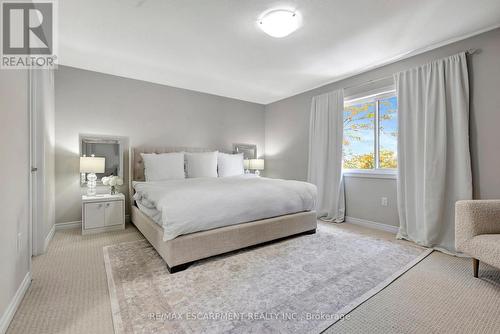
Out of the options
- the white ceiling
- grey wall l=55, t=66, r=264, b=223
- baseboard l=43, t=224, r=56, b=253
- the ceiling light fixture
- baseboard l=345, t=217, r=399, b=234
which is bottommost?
baseboard l=345, t=217, r=399, b=234

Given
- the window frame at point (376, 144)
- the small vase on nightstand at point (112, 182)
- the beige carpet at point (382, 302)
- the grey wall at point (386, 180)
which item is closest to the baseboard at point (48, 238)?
the beige carpet at point (382, 302)

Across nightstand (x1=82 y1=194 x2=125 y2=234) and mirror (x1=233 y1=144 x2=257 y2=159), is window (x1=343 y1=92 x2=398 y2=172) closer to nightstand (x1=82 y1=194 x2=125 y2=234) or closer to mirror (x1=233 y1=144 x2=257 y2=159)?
mirror (x1=233 y1=144 x2=257 y2=159)

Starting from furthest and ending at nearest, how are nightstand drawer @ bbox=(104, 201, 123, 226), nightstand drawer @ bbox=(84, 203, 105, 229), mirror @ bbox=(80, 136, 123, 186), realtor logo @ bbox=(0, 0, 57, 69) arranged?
mirror @ bbox=(80, 136, 123, 186), nightstand drawer @ bbox=(104, 201, 123, 226), nightstand drawer @ bbox=(84, 203, 105, 229), realtor logo @ bbox=(0, 0, 57, 69)

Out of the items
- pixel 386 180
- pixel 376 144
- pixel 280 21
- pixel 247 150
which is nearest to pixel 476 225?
pixel 386 180

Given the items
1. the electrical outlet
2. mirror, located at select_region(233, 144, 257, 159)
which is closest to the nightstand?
the electrical outlet

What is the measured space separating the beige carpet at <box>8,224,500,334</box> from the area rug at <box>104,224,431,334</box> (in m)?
0.08

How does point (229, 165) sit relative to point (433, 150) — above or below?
below

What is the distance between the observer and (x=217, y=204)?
214 centimetres

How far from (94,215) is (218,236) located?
6.48 ft

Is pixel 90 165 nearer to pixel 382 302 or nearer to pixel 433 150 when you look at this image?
pixel 382 302

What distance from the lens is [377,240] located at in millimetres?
2797

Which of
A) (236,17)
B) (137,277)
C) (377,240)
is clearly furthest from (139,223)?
(377,240)

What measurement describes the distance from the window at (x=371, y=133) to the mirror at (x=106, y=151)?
12.3ft

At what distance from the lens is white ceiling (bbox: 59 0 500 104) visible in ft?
6.54
